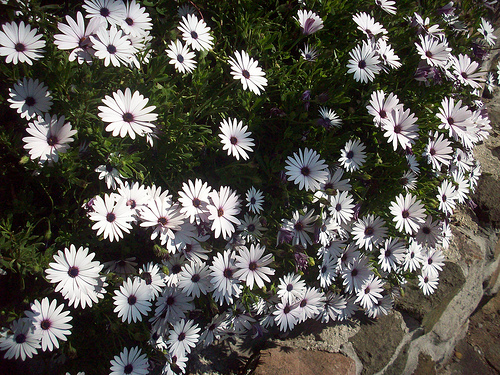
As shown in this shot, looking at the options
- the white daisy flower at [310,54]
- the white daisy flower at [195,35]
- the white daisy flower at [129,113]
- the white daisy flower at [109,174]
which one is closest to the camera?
the white daisy flower at [129,113]

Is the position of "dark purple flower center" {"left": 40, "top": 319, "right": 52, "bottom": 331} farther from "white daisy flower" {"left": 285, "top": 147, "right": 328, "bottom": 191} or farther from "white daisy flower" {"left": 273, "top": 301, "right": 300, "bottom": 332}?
"white daisy flower" {"left": 285, "top": 147, "right": 328, "bottom": 191}

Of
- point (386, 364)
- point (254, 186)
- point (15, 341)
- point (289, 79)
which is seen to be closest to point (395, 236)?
point (386, 364)

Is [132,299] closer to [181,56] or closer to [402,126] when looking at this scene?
[181,56]

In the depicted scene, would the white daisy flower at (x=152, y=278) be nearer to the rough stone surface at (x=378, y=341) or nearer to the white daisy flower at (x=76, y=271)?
the white daisy flower at (x=76, y=271)

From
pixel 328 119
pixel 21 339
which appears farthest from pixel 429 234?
pixel 21 339

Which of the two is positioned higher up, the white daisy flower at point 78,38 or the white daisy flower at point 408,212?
the white daisy flower at point 78,38

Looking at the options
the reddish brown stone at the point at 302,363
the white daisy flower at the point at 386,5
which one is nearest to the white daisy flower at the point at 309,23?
the white daisy flower at the point at 386,5

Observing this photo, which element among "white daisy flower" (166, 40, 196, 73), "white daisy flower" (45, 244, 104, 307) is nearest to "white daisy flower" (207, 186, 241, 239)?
"white daisy flower" (45, 244, 104, 307)

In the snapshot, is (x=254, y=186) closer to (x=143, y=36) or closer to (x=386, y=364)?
(x=143, y=36)
